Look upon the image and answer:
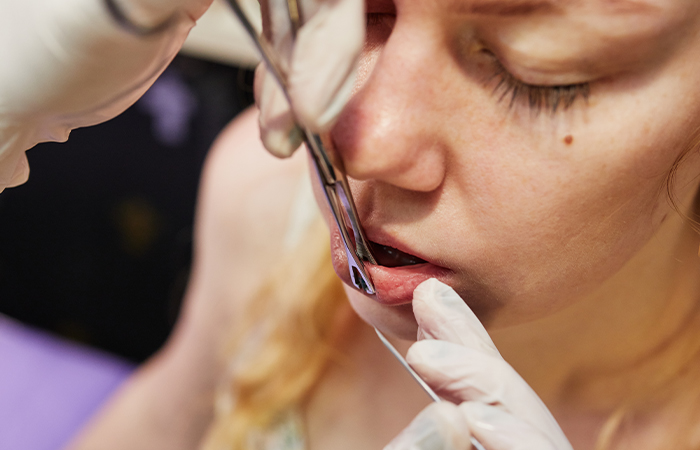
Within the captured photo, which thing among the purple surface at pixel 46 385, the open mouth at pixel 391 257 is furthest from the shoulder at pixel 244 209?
the open mouth at pixel 391 257

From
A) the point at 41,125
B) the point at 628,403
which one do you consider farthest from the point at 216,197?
the point at 628,403

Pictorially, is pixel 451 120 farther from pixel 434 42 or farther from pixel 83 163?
pixel 83 163

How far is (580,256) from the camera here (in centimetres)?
47

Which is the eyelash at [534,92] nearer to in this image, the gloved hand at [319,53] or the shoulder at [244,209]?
the gloved hand at [319,53]

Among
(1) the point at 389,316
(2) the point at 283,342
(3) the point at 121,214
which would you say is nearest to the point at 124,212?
(3) the point at 121,214

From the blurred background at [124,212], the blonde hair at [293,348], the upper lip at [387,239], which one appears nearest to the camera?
the upper lip at [387,239]

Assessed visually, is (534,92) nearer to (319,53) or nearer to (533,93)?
(533,93)

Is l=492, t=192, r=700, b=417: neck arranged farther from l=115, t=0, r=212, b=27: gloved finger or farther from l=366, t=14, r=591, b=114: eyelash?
l=115, t=0, r=212, b=27: gloved finger

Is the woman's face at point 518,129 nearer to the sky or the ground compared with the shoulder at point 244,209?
nearer to the sky

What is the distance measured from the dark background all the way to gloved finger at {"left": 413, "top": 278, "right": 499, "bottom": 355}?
1.21 meters

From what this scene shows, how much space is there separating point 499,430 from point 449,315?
9cm

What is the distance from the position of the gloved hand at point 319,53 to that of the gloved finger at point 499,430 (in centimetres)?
23

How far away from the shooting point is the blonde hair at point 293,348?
0.90m

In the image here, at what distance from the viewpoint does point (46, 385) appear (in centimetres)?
118
